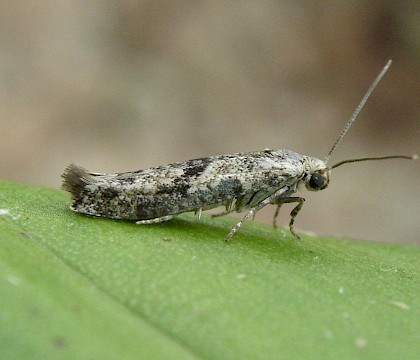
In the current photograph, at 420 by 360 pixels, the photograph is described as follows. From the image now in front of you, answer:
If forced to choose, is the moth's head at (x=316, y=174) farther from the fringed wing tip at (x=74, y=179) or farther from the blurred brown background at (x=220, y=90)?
the blurred brown background at (x=220, y=90)

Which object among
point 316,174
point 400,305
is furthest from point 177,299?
point 316,174

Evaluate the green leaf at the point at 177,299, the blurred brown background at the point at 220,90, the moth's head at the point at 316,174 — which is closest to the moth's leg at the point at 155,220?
the green leaf at the point at 177,299

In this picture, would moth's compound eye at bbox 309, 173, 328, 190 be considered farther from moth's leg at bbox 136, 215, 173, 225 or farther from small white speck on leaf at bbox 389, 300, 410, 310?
small white speck on leaf at bbox 389, 300, 410, 310

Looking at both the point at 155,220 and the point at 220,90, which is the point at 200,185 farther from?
the point at 220,90

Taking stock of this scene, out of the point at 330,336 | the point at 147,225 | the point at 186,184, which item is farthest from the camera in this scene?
the point at 186,184

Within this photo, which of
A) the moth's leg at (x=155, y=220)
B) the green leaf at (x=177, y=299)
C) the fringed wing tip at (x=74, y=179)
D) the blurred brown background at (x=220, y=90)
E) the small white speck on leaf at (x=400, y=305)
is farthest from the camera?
the blurred brown background at (x=220, y=90)

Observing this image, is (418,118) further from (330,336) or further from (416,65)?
(330,336)

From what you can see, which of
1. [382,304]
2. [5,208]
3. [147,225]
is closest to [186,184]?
[147,225]
